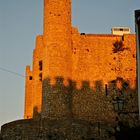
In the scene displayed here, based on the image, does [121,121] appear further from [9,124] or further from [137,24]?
[137,24]

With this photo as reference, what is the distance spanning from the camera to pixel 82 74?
916 inches

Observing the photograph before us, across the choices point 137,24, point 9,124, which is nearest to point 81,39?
point 9,124

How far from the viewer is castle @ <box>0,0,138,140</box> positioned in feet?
70.7

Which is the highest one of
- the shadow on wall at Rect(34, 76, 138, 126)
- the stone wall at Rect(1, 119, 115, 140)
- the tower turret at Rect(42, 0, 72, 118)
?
the tower turret at Rect(42, 0, 72, 118)

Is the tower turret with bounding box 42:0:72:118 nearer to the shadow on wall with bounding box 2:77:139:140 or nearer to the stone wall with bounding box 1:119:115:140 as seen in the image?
the shadow on wall with bounding box 2:77:139:140

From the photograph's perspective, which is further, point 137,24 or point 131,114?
point 131,114

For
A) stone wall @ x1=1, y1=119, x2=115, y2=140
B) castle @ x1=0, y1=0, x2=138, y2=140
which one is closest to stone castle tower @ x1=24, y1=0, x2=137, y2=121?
castle @ x1=0, y1=0, x2=138, y2=140

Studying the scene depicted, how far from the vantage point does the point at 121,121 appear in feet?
72.4

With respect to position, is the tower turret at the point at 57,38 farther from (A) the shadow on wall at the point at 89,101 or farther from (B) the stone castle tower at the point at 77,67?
(A) the shadow on wall at the point at 89,101

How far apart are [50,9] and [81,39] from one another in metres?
2.65

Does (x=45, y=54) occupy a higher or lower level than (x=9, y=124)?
higher

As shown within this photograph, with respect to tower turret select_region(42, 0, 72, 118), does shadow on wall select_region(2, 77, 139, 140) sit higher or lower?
lower

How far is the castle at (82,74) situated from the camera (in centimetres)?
2156

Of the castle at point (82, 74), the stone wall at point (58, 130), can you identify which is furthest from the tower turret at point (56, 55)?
the stone wall at point (58, 130)
